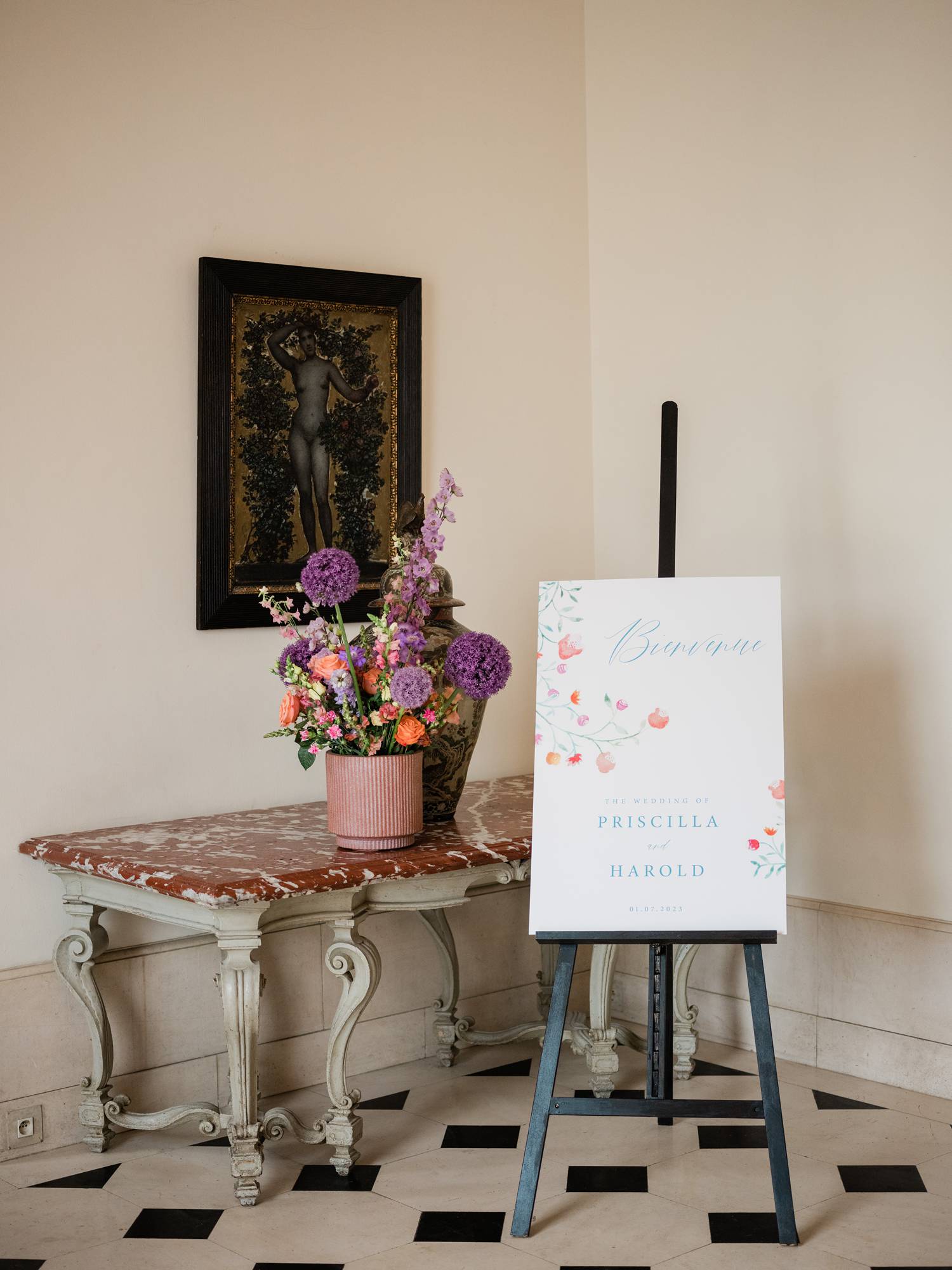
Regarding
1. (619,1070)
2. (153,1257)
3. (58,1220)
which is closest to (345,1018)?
(153,1257)

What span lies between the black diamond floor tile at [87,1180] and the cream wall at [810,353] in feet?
6.56

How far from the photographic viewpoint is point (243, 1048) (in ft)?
9.24

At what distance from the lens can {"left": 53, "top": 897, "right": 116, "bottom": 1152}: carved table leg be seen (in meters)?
3.15

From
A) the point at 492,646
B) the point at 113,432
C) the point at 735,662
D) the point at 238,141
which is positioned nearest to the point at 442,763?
the point at 492,646

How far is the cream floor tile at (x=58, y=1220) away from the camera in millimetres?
2680

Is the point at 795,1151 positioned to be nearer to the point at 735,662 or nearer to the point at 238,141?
the point at 735,662

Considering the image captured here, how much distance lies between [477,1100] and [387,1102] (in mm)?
235

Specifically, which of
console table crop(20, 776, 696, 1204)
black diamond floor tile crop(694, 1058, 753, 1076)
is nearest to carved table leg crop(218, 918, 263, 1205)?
console table crop(20, 776, 696, 1204)

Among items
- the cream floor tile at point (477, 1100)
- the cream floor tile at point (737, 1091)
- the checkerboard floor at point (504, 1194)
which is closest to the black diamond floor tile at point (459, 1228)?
the checkerboard floor at point (504, 1194)

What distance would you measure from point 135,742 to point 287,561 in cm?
63

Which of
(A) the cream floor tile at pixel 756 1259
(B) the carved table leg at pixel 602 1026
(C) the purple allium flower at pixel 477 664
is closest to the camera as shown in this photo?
(A) the cream floor tile at pixel 756 1259

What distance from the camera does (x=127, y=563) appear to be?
3.37 metres

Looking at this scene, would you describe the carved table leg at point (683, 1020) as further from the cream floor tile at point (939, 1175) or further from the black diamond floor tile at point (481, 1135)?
the cream floor tile at point (939, 1175)

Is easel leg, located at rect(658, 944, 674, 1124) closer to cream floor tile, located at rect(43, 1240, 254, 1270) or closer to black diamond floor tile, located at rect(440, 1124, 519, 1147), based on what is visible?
black diamond floor tile, located at rect(440, 1124, 519, 1147)
